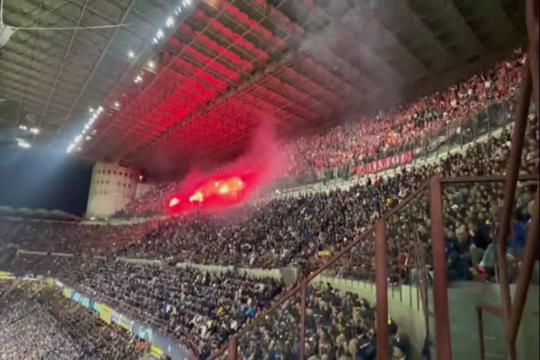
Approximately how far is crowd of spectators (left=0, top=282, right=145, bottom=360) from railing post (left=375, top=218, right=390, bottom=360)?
10.6m

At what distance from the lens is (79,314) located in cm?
Result: 1575

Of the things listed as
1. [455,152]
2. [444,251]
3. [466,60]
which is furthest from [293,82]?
[444,251]

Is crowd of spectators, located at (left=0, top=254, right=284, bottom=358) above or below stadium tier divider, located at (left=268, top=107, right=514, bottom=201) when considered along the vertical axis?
below

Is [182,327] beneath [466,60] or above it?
beneath

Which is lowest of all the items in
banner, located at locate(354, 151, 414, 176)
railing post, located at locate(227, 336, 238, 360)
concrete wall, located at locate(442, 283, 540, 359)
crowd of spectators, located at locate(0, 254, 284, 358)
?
crowd of spectators, located at locate(0, 254, 284, 358)

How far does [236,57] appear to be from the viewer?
52.3 ft

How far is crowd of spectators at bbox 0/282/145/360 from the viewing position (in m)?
11.7

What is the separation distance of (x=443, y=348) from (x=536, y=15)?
6.07 feet

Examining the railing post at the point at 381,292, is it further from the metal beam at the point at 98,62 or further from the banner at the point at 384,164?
the metal beam at the point at 98,62

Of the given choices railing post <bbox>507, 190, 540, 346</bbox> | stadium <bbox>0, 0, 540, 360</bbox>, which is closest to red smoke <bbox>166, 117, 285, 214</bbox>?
stadium <bbox>0, 0, 540, 360</bbox>

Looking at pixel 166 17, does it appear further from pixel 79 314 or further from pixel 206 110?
pixel 79 314

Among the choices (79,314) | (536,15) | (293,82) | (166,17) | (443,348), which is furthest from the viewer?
(293,82)

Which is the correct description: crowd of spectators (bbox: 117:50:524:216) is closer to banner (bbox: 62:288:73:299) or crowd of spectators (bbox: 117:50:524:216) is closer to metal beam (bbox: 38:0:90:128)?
metal beam (bbox: 38:0:90:128)

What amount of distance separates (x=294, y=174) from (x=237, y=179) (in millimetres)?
9083
